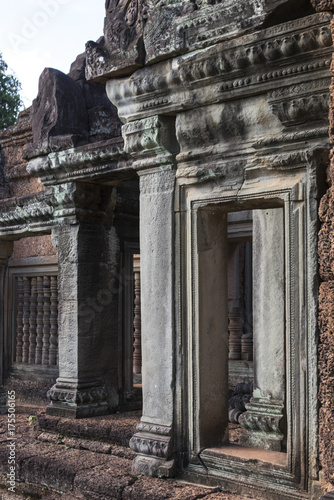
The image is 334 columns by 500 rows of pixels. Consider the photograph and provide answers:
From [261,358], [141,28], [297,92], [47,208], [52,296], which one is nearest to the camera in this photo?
[297,92]

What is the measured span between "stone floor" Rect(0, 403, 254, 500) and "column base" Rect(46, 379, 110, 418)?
0.35 ft

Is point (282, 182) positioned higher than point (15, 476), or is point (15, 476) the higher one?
point (282, 182)

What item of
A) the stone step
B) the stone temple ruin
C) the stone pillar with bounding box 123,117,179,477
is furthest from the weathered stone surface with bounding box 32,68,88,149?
the stone step

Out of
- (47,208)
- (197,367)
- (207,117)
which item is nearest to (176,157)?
(207,117)

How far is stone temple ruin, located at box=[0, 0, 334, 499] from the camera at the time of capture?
3.18 m

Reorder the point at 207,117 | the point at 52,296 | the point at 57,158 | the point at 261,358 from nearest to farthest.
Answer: the point at 207,117
the point at 261,358
the point at 57,158
the point at 52,296

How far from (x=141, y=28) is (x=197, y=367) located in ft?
6.99

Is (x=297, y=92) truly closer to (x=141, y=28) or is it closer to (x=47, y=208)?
(x=141, y=28)

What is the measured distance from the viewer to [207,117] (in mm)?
3688

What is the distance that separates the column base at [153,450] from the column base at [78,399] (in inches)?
57.6

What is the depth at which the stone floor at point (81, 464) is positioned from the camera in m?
3.62

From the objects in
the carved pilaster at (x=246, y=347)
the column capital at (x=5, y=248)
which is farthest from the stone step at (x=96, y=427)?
the column capital at (x=5, y=248)

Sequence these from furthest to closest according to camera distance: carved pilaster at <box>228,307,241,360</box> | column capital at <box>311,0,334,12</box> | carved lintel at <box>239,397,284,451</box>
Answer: carved pilaster at <box>228,307,241,360</box>, carved lintel at <box>239,397,284,451</box>, column capital at <box>311,0,334,12</box>

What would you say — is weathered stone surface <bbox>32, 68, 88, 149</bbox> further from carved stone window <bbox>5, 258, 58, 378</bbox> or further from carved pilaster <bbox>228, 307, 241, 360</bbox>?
carved pilaster <bbox>228, 307, 241, 360</bbox>
